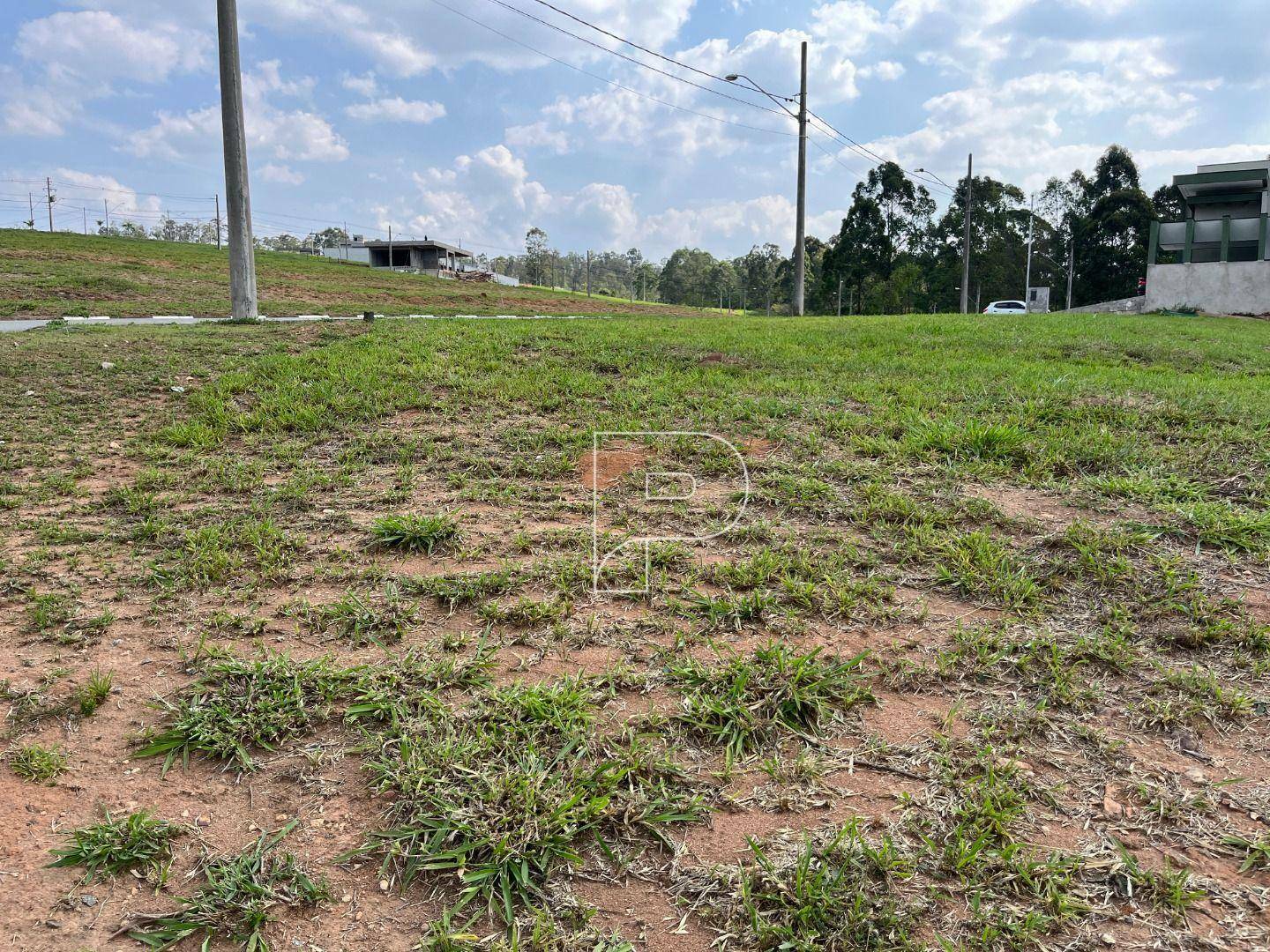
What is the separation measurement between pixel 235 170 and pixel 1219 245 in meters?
34.1

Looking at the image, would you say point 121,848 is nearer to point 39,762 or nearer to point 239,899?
point 239,899

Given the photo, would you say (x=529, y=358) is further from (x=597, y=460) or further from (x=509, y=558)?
(x=509, y=558)

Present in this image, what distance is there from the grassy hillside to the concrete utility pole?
2.97 meters

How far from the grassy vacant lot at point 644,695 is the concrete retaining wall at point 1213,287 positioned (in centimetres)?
2591

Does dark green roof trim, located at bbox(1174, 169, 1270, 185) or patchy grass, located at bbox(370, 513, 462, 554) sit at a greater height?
dark green roof trim, located at bbox(1174, 169, 1270, 185)

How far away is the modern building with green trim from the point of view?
992 inches

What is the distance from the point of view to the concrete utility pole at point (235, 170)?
10.8m

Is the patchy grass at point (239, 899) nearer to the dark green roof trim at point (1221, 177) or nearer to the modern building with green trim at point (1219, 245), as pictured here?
the modern building with green trim at point (1219, 245)

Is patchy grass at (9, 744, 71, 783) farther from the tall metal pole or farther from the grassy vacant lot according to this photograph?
the tall metal pole

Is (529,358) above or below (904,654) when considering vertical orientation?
above

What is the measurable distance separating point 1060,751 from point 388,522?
108 inches

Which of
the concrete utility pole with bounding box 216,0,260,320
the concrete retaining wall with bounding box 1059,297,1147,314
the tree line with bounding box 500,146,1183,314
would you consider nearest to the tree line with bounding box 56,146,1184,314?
the tree line with bounding box 500,146,1183,314

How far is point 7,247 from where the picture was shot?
1059 inches

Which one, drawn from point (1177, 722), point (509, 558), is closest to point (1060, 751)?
point (1177, 722)
